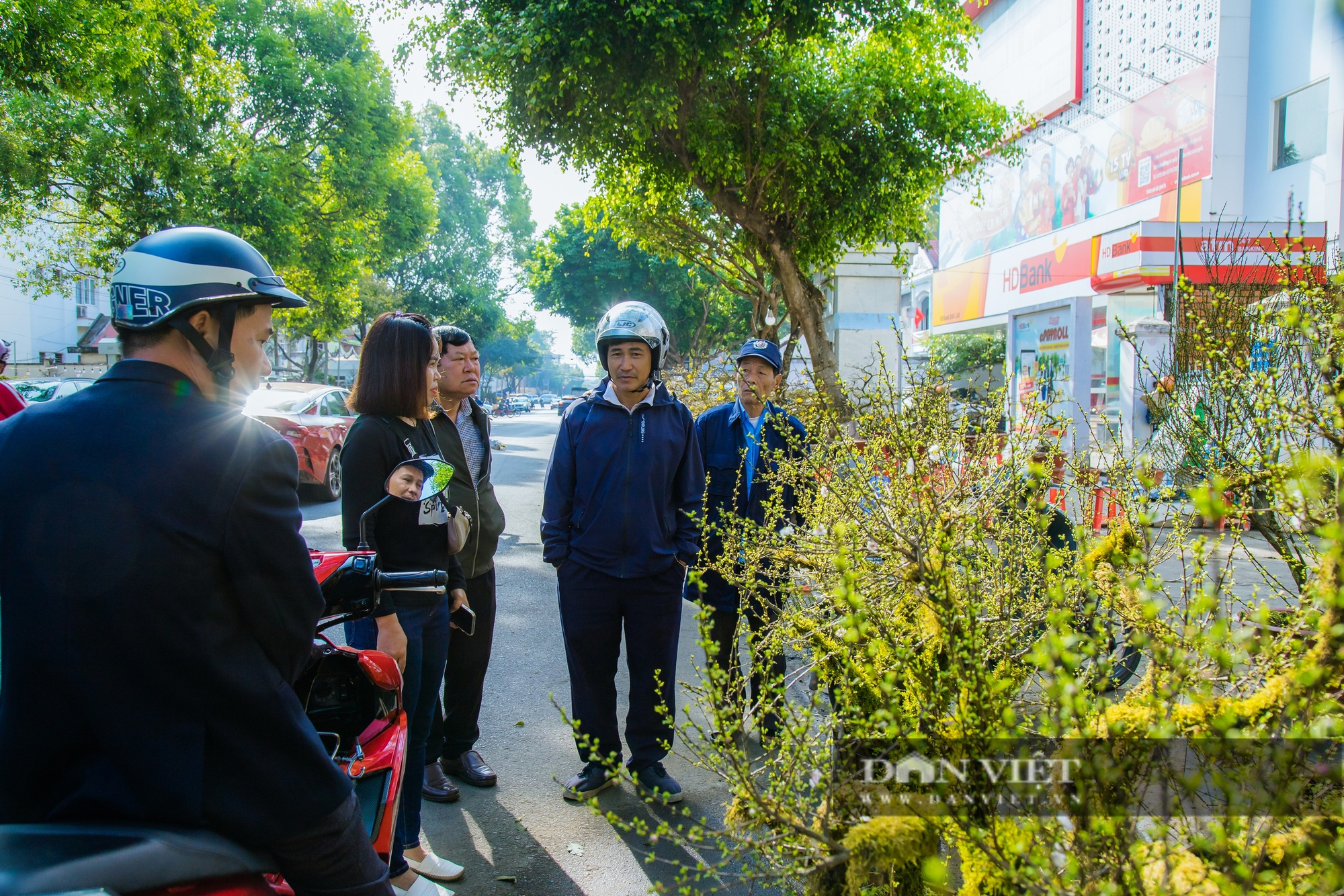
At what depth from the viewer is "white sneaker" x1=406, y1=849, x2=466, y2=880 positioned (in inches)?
115

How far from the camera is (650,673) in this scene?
3.65 meters

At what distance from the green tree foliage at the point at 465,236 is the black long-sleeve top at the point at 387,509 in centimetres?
3248

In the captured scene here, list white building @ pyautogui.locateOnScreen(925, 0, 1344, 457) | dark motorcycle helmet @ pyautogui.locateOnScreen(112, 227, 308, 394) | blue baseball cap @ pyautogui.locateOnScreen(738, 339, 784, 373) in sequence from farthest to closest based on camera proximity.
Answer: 1. white building @ pyautogui.locateOnScreen(925, 0, 1344, 457)
2. blue baseball cap @ pyautogui.locateOnScreen(738, 339, 784, 373)
3. dark motorcycle helmet @ pyautogui.locateOnScreen(112, 227, 308, 394)

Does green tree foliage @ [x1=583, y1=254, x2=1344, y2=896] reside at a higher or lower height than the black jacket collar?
lower

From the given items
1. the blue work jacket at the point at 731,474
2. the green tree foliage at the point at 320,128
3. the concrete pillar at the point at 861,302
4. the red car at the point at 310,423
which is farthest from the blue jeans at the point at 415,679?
the green tree foliage at the point at 320,128

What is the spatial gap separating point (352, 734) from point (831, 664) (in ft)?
4.48

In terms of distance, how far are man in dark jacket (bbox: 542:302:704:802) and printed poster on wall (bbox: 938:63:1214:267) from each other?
44.8 ft

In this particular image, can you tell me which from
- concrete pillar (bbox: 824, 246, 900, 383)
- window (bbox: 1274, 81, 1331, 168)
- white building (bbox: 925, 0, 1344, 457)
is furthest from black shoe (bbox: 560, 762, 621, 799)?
window (bbox: 1274, 81, 1331, 168)

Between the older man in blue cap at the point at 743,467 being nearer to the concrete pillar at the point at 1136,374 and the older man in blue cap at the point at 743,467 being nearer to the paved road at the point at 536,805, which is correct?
the paved road at the point at 536,805

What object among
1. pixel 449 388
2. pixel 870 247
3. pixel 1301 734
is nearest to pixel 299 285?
pixel 870 247

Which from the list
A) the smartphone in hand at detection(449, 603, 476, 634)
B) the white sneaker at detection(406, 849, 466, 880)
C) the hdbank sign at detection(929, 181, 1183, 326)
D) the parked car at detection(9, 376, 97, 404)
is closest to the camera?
the white sneaker at detection(406, 849, 466, 880)

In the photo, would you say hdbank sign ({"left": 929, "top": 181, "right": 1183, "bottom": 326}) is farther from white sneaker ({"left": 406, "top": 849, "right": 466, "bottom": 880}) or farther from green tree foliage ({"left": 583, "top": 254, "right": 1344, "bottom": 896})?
white sneaker ({"left": 406, "top": 849, "right": 466, "bottom": 880})

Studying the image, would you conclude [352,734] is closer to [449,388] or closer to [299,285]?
[449,388]

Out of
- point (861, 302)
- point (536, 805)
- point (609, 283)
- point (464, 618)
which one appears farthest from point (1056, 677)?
point (609, 283)
